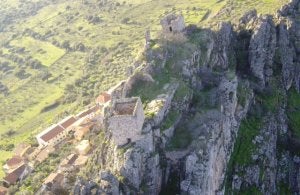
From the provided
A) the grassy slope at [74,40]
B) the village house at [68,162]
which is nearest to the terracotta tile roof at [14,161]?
the grassy slope at [74,40]

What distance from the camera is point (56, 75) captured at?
146 meters

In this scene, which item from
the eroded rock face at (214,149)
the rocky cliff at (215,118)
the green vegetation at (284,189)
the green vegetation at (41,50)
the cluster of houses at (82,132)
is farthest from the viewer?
the green vegetation at (41,50)

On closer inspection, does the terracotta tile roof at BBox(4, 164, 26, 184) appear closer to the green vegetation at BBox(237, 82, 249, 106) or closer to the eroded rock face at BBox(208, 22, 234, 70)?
the eroded rock face at BBox(208, 22, 234, 70)

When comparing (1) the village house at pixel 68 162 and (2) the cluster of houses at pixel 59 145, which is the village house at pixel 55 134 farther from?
(1) the village house at pixel 68 162

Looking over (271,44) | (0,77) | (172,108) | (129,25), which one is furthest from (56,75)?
(172,108)

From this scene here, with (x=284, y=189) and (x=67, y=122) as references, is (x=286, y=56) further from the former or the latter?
(x=67, y=122)

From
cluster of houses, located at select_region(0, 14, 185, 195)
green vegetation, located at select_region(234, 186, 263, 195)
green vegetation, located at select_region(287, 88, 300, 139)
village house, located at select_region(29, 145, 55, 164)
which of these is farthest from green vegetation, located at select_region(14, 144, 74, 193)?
green vegetation, located at select_region(287, 88, 300, 139)

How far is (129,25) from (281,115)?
10315 centimetres

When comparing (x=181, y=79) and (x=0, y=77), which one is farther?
(x=0, y=77)

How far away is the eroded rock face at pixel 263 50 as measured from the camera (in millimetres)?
79625

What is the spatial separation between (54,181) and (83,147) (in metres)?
8.36

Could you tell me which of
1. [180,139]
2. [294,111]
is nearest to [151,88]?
[180,139]

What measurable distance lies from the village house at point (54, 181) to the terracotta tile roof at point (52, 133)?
2159 cm

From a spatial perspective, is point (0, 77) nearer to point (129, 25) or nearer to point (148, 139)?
point (129, 25)
